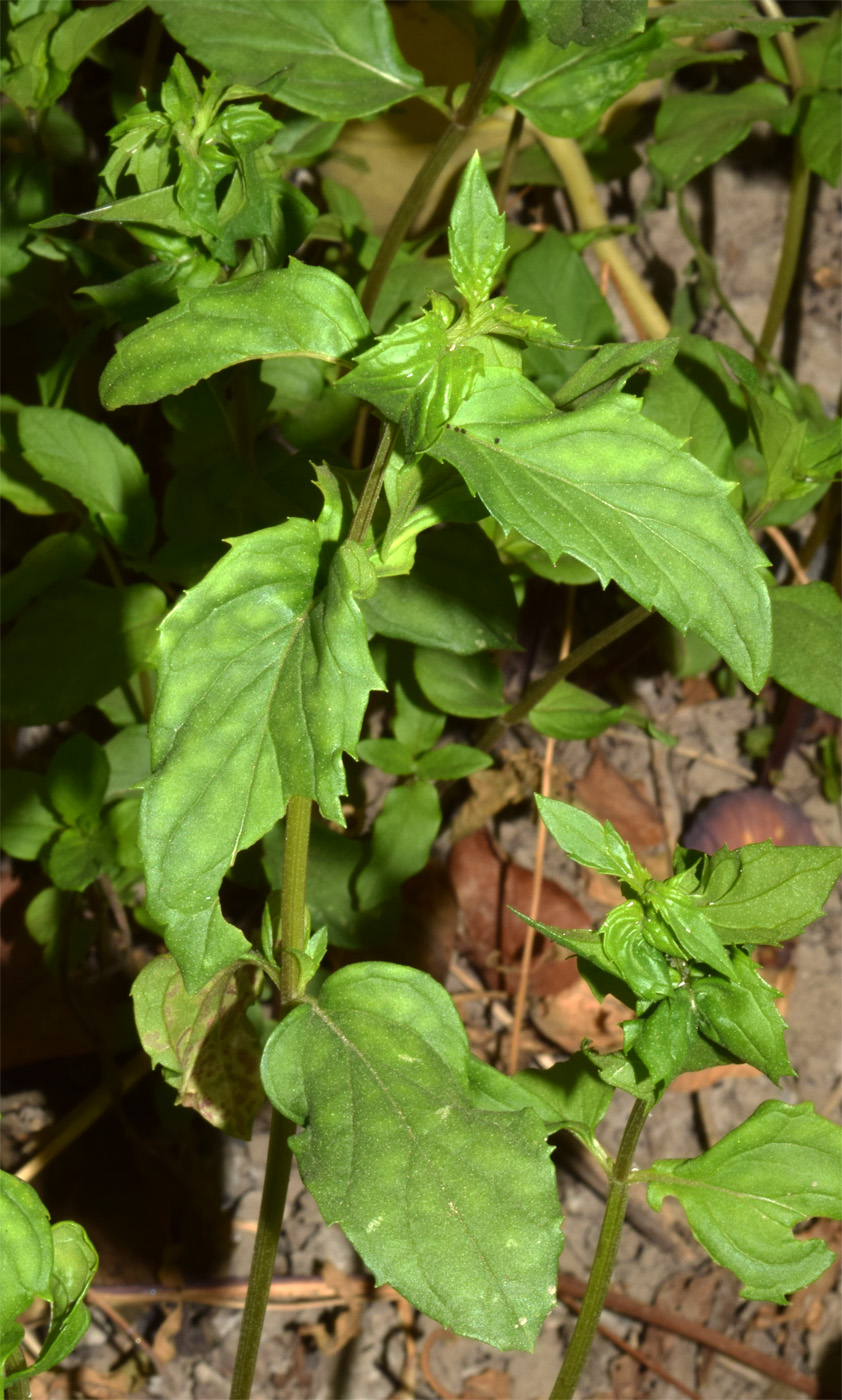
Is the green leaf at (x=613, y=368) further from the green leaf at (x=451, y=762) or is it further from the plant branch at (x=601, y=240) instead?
the plant branch at (x=601, y=240)

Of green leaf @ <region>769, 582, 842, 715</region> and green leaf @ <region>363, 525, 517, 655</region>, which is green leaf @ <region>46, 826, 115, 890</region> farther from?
green leaf @ <region>769, 582, 842, 715</region>

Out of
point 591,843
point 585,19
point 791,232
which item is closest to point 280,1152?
point 591,843

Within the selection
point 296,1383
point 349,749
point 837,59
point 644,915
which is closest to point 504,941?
point 296,1383

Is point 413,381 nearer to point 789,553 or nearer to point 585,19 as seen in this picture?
point 585,19

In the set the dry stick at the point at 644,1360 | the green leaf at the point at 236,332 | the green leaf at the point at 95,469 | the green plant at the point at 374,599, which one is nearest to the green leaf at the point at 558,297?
the green plant at the point at 374,599

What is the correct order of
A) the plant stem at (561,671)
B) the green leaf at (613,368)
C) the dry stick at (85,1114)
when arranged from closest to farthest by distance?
1. the green leaf at (613,368)
2. the plant stem at (561,671)
3. the dry stick at (85,1114)

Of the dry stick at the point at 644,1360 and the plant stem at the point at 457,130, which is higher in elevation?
the plant stem at the point at 457,130
